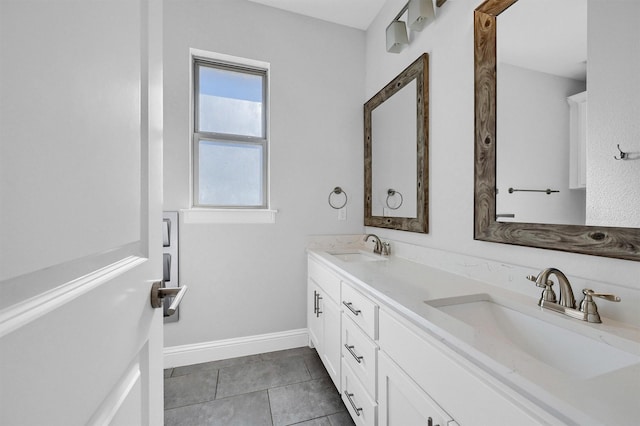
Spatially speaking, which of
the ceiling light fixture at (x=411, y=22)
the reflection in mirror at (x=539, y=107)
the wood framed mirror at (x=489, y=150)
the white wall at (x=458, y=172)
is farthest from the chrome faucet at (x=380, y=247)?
the ceiling light fixture at (x=411, y=22)

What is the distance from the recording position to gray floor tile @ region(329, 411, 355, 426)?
144 centimetres

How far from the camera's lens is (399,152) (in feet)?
6.26

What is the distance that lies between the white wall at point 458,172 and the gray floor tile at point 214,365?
1516mm

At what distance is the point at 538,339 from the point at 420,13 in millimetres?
1655

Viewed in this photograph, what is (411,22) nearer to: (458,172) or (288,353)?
(458,172)

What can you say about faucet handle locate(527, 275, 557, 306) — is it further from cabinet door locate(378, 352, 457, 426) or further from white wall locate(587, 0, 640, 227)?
cabinet door locate(378, 352, 457, 426)

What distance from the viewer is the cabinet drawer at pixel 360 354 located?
111 cm

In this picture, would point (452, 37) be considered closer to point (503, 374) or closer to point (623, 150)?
point (623, 150)

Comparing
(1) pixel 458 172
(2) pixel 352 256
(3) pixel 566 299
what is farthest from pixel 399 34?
(3) pixel 566 299

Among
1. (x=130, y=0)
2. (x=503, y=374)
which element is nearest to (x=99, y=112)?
(x=130, y=0)

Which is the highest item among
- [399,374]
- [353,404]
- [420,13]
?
[420,13]

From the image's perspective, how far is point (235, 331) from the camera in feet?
6.91

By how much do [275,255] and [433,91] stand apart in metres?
1.61

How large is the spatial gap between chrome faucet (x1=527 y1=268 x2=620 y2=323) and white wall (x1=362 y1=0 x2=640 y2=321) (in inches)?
3.9
